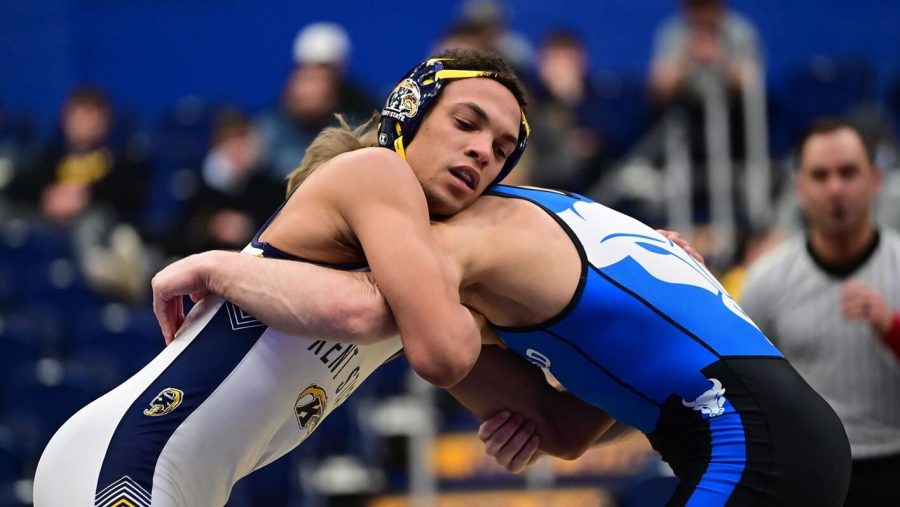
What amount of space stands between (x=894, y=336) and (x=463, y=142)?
2.04 metres

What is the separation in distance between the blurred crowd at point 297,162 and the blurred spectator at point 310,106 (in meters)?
0.02

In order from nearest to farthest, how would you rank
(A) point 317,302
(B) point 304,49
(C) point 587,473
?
1. (A) point 317,302
2. (C) point 587,473
3. (B) point 304,49

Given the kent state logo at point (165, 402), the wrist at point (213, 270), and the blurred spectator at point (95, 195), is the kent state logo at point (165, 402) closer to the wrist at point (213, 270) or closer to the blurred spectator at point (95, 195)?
the wrist at point (213, 270)

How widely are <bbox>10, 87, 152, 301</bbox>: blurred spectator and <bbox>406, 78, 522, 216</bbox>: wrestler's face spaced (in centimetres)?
604

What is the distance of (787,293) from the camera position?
4957mm

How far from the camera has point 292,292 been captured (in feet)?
9.92

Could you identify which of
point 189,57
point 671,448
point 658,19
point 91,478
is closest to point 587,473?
point 671,448

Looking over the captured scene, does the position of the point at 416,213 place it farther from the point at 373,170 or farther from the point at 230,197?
the point at 230,197

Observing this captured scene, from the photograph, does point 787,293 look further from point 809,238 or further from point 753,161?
point 753,161

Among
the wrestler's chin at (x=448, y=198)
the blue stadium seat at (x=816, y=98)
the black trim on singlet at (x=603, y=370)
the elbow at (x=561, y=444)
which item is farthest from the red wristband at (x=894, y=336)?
the blue stadium seat at (x=816, y=98)

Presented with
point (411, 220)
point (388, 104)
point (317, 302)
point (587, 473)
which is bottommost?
point (587, 473)

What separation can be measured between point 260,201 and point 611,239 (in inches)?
220

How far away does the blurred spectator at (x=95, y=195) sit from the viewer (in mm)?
8977

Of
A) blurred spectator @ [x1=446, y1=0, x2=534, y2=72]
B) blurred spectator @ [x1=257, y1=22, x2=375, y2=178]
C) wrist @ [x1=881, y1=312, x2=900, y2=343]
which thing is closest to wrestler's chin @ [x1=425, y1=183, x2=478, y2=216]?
wrist @ [x1=881, y1=312, x2=900, y2=343]
